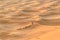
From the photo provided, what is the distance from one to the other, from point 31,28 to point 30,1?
4.10 feet

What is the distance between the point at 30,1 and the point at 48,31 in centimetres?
136

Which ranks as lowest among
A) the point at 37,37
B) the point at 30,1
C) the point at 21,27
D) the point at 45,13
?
the point at 37,37

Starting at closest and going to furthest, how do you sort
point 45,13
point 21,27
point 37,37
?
point 37,37 → point 21,27 → point 45,13

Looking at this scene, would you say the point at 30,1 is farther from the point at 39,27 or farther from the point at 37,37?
the point at 37,37

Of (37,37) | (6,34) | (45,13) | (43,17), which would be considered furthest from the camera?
(45,13)

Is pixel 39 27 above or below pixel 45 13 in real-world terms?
below

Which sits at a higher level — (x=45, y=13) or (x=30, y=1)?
(x=30, y=1)

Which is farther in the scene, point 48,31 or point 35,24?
point 35,24

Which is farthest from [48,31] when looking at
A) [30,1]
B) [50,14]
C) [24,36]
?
[30,1]

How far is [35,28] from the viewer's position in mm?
1526

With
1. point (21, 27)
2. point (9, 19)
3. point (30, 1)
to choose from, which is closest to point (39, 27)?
point (21, 27)

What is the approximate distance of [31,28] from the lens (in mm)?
1530

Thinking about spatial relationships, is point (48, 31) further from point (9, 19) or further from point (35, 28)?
point (9, 19)

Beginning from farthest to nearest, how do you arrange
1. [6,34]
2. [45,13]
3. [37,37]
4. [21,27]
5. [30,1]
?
[30,1] → [45,13] → [21,27] → [6,34] → [37,37]
